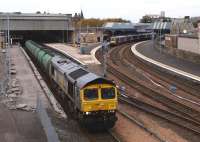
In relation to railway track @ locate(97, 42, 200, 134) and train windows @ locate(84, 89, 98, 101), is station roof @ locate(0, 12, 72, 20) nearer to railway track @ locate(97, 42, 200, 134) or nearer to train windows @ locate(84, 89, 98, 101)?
railway track @ locate(97, 42, 200, 134)

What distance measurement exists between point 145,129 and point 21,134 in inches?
278

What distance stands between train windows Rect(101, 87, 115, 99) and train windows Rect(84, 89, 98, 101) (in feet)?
1.22

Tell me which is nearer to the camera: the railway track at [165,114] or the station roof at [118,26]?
the railway track at [165,114]

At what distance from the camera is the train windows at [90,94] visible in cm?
2269

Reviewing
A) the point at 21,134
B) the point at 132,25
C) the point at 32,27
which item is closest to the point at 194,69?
the point at 21,134

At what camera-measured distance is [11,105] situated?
2672 cm

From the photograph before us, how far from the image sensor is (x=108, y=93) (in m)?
23.0

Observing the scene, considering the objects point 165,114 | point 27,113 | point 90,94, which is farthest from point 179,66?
point 90,94

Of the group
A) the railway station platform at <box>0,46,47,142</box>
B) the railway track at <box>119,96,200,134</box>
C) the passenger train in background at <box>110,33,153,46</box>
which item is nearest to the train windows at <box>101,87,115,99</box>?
the railway station platform at <box>0,46,47,142</box>

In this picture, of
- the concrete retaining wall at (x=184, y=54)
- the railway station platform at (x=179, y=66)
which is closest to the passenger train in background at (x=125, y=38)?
the concrete retaining wall at (x=184, y=54)

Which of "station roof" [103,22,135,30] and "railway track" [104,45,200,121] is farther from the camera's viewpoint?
"station roof" [103,22,135,30]

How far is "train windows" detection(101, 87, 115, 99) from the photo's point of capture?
75.2 ft

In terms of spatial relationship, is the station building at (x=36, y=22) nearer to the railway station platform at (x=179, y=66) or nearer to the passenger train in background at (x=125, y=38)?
the passenger train in background at (x=125, y=38)

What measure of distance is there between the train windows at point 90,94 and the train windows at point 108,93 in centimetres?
37
